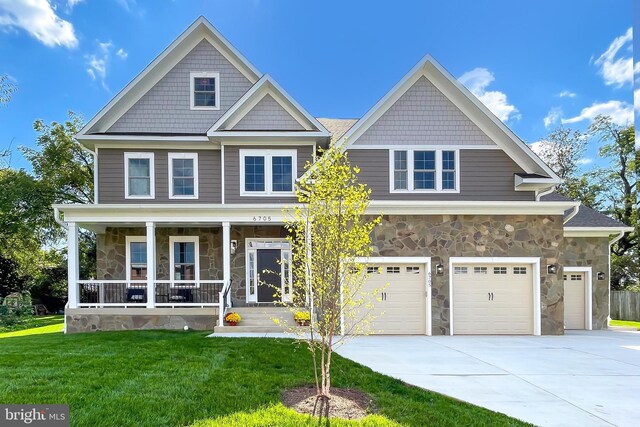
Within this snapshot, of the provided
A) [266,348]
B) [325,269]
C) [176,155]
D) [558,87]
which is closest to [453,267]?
[266,348]

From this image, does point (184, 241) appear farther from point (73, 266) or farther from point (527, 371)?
point (527, 371)

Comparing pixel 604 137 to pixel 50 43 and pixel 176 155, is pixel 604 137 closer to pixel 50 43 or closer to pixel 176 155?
pixel 176 155

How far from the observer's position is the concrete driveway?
4.78 meters

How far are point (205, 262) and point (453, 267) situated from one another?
322 inches

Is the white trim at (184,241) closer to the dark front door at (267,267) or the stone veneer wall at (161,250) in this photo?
the stone veneer wall at (161,250)

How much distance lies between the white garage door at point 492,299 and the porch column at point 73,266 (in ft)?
37.1

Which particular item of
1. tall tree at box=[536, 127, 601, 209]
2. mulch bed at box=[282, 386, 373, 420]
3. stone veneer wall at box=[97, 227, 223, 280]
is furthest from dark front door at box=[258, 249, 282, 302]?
tall tree at box=[536, 127, 601, 209]

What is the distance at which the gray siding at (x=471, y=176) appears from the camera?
38.0 ft

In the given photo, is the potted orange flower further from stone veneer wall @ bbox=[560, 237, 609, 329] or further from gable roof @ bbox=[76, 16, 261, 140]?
stone veneer wall @ bbox=[560, 237, 609, 329]

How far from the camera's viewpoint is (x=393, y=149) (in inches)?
462

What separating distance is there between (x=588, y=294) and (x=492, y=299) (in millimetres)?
4884

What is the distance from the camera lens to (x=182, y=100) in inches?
508

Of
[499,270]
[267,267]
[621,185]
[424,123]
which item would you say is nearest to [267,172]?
[267,267]

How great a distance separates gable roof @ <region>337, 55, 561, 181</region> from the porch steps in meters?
5.66
